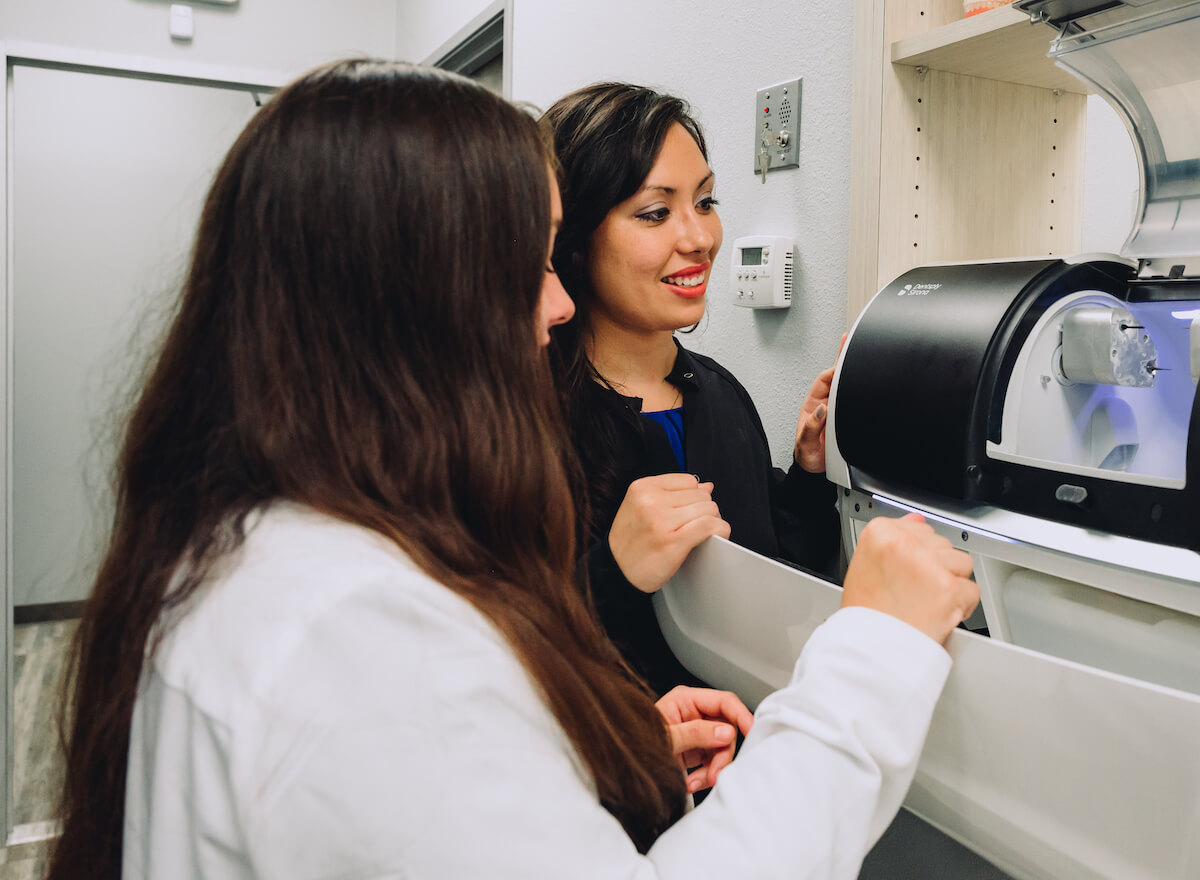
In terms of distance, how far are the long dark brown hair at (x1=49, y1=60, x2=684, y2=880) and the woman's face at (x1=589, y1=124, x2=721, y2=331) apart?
0.47 m

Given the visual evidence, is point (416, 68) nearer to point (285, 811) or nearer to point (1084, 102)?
point (285, 811)

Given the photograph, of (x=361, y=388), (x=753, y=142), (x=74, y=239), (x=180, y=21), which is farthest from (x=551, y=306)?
(x=180, y=21)

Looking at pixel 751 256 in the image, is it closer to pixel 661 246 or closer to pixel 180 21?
pixel 661 246

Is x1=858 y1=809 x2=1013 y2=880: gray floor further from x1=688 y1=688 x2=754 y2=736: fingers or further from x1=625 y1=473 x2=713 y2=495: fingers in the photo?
x1=625 y1=473 x2=713 y2=495: fingers

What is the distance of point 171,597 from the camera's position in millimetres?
548

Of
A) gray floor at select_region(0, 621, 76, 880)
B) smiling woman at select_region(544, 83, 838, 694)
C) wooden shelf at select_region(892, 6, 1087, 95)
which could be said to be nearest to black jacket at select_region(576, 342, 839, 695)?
smiling woman at select_region(544, 83, 838, 694)

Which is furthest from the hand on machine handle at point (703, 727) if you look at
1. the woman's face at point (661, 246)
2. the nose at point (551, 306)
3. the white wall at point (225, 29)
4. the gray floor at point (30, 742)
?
the white wall at point (225, 29)

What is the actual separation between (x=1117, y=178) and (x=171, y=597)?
1248 millimetres

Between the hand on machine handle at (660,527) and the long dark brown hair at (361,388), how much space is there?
0.24 metres

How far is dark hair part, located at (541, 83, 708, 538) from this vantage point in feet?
3.57

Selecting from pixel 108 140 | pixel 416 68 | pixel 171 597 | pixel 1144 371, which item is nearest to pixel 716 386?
pixel 1144 371

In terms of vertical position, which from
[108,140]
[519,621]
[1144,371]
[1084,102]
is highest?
[108,140]

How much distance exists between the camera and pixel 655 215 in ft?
3.67

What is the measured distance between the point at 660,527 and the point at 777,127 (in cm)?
77
